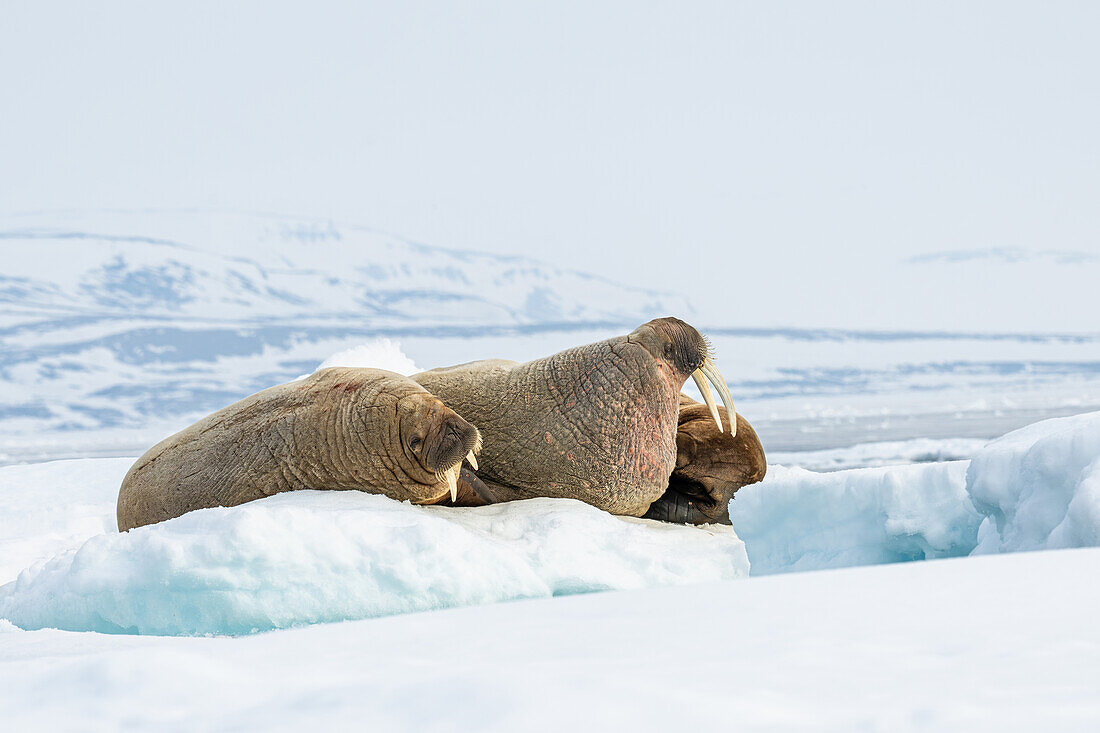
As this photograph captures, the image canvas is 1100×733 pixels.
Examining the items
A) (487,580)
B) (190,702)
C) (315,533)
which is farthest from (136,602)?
(190,702)

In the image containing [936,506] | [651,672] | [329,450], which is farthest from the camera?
[936,506]

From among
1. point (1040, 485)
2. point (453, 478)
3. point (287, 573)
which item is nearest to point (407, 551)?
point (287, 573)

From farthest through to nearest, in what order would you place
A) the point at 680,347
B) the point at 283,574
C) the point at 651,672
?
the point at 680,347
the point at 283,574
the point at 651,672

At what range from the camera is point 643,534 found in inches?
177

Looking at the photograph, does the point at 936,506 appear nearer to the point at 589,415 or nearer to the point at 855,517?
the point at 855,517

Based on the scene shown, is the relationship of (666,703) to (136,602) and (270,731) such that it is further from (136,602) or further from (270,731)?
(136,602)

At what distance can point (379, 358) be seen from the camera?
31.5ft

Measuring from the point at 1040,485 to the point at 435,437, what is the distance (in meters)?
2.35

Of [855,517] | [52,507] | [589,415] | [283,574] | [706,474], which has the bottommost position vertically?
[52,507]

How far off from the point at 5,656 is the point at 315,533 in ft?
4.98

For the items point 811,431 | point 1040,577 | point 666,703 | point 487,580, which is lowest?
point 811,431

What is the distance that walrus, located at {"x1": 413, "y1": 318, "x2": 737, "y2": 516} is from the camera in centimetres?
491

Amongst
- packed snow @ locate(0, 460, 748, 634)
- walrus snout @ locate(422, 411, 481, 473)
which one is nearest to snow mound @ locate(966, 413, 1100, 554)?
packed snow @ locate(0, 460, 748, 634)

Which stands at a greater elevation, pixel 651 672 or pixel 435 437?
pixel 651 672
